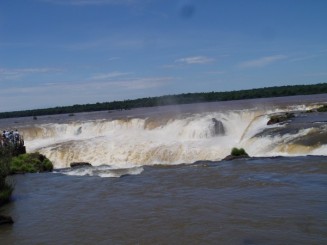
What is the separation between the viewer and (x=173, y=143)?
96.0ft

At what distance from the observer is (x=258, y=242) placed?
892 centimetres

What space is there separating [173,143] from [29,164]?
10008mm

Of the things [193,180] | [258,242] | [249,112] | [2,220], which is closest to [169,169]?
[193,180]

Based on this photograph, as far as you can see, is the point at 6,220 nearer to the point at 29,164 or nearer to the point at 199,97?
the point at 29,164

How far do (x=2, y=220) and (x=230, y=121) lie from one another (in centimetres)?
2438

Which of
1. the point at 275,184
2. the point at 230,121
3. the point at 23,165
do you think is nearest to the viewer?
the point at 275,184

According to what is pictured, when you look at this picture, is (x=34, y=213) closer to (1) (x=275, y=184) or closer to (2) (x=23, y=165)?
(1) (x=275, y=184)

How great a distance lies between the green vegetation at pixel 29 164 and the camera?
22.2 meters

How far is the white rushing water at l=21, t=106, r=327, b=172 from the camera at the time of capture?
2286 centimetres

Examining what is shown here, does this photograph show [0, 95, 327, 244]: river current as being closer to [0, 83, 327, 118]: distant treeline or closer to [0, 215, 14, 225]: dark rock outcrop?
[0, 215, 14, 225]: dark rock outcrop

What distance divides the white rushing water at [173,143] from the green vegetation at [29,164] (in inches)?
152

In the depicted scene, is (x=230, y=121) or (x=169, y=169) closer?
(x=169, y=169)

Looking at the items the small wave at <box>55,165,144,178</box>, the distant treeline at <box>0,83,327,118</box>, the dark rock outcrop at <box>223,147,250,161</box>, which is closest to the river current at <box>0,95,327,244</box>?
the small wave at <box>55,165,144,178</box>

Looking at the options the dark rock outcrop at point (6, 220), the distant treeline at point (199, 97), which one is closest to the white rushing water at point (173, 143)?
the dark rock outcrop at point (6, 220)
